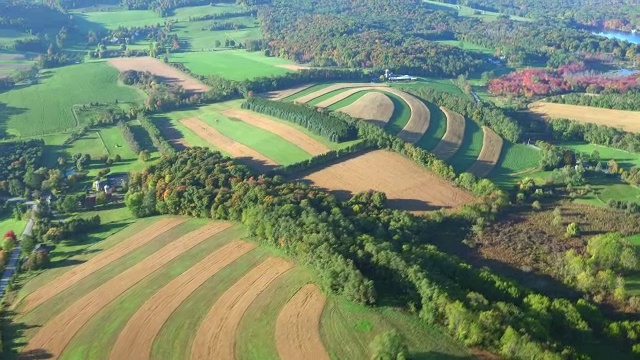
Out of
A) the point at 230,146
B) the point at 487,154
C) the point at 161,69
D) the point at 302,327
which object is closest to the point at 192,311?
the point at 302,327

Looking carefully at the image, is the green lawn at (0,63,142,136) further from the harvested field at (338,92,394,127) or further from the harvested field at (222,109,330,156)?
the harvested field at (338,92,394,127)

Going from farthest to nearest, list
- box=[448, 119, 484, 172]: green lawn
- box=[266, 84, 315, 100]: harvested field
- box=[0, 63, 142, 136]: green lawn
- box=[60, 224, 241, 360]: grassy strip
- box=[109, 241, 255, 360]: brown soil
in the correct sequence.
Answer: box=[266, 84, 315, 100]: harvested field → box=[0, 63, 142, 136]: green lawn → box=[448, 119, 484, 172]: green lawn → box=[60, 224, 241, 360]: grassy strip → box=[109, 241, 255, 360]: brown soil

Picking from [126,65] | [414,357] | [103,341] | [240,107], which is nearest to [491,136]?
[240,107]

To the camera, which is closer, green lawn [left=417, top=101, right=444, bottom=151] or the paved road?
the paved road

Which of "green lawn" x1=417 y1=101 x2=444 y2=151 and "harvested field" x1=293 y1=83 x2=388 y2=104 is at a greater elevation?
"harvested field" x1=293 y1=83 x2=388 y2=104

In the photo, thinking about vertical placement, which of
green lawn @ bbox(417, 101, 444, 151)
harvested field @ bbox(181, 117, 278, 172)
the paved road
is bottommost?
the paved road

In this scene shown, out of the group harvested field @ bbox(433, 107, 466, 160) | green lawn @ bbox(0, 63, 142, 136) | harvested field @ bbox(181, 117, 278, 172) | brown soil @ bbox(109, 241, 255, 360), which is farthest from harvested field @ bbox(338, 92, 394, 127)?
green lawn @ bbox(0, 63, 142, 136)

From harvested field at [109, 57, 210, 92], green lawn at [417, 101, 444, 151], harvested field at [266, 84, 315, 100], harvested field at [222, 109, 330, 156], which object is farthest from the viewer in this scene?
harvested field at [109, 57, 210, 92]
